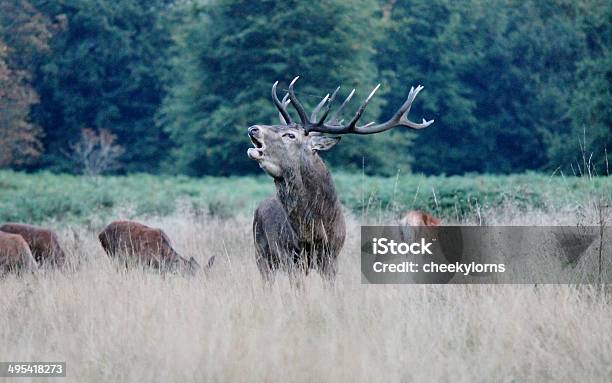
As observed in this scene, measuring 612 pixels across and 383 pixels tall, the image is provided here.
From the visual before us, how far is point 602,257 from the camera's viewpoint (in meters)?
9.27

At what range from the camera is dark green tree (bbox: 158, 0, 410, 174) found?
41.2 m

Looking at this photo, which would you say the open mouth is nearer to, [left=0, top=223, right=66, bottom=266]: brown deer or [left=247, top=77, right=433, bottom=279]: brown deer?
[left=247, top=77, right=433, bottom=279]: brown deer

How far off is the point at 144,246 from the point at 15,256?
140 cm

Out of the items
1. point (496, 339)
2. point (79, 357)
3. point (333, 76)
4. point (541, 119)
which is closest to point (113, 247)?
point (79, 357)

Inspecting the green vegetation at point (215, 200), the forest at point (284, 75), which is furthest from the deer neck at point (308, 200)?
the forest at point (284, 75)

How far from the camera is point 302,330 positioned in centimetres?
775

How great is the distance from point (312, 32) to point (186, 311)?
34658 mm

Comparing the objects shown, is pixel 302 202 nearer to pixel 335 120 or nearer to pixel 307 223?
pixel 307 223

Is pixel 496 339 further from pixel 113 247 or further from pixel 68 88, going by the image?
pixel 68 88

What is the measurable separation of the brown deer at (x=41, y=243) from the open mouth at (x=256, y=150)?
332cm

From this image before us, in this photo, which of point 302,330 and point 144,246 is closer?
point 302,330

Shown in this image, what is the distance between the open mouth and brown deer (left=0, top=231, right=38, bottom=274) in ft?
9.47

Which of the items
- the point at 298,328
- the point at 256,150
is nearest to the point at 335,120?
the point at 256,150

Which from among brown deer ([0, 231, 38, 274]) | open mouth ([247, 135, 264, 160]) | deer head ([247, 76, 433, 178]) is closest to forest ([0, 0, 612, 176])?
brown deer ([0, 231, 38, 274])
